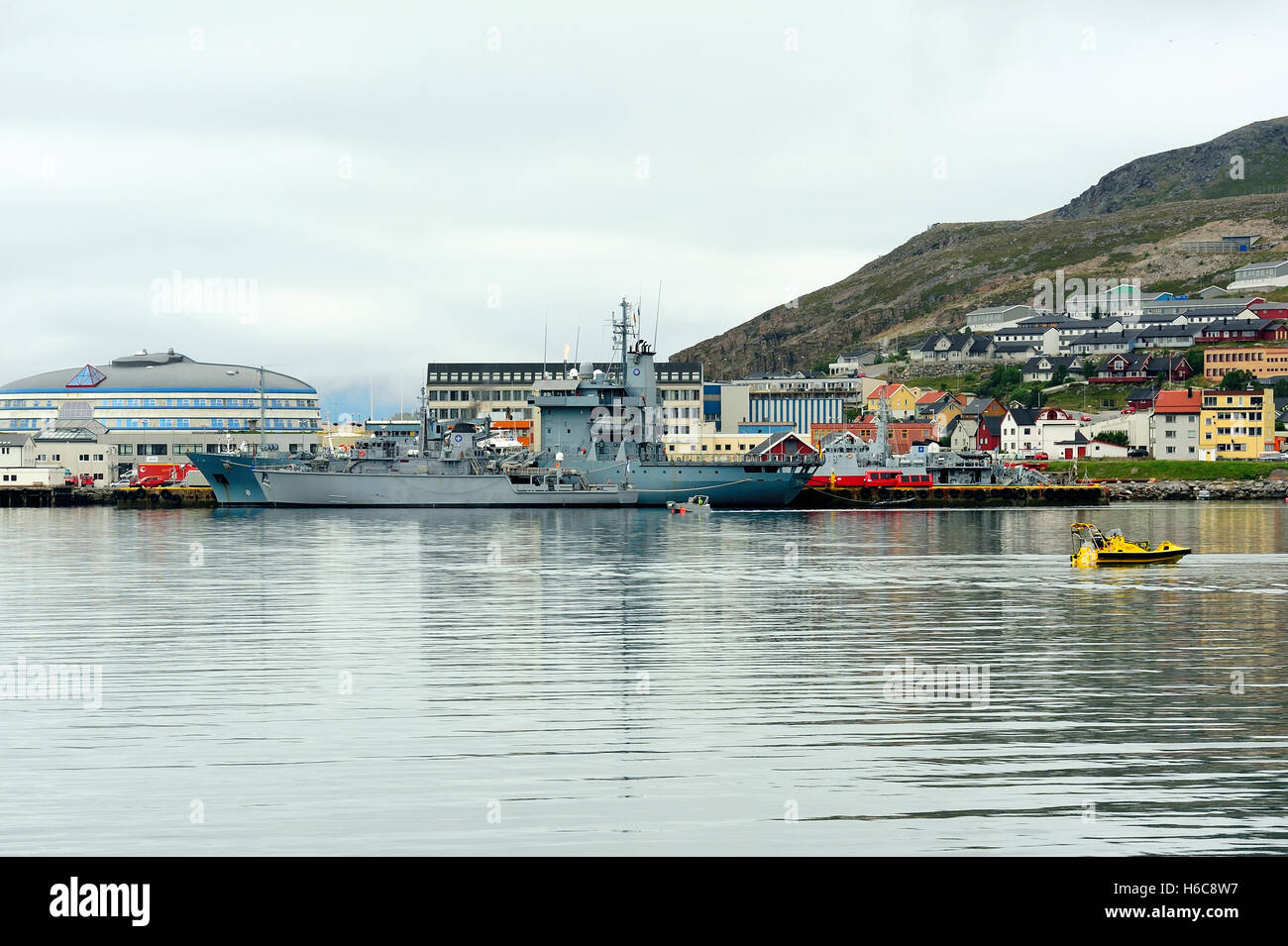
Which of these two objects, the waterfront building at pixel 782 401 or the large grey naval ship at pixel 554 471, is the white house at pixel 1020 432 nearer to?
the waterfront building at pixel 782 401

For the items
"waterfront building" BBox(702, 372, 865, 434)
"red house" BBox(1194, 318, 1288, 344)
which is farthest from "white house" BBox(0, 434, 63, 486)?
"red house" BBox(1194, 318, 1288, 344)

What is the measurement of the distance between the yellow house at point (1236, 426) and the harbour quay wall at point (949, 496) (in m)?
37.1

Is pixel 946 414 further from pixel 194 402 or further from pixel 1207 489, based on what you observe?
pixel 194 402

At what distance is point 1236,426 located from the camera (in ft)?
463

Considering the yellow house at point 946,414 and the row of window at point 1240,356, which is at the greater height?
the row of window at point 1240,356

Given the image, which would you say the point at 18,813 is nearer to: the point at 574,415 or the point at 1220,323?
the point at 574,415

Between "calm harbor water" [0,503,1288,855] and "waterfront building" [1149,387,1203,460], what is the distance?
10508cm

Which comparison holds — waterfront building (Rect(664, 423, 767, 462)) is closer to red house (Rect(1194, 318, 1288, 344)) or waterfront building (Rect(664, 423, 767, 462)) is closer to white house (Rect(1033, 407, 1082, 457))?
white house (Rect(1033, 407, 1082, 457))

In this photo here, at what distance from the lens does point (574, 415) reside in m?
108

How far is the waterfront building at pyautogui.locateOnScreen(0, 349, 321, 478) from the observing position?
170m

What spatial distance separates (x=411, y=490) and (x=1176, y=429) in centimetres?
8912

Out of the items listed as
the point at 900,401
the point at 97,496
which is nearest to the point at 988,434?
the point at 900,401

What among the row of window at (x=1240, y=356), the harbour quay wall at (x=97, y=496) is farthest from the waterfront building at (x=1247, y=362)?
the harbour quay wall at (x=97, y=496)

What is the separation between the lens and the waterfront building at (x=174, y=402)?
557 ft
